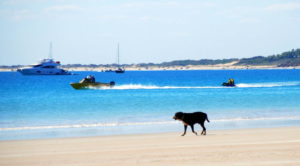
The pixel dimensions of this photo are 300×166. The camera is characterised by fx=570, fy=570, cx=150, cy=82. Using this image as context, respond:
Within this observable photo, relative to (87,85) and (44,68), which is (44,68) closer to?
(44,68)

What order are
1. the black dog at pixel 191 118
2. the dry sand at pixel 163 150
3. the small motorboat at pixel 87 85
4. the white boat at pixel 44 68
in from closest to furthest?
the dry sand at pixel 163 150 < the black dog at pixel 191 118 < the small motorboat at pixel 87 85 < the white boat at pixel 44 68

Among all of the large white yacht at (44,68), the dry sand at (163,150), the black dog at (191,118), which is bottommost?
the large white yacht at (44,68)

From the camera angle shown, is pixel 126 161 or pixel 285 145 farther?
pixel 285 145

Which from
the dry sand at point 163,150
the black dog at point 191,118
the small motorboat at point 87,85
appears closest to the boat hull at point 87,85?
the small motorboat at point 87,85

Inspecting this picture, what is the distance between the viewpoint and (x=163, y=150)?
561 inches

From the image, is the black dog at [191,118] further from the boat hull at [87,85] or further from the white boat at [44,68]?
the white boat at [44,68]

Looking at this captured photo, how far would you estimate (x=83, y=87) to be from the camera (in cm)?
6406

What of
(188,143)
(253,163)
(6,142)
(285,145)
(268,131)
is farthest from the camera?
(268,131)

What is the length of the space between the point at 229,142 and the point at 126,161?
395 cm

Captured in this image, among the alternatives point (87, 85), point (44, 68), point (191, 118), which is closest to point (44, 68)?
point (44, 68)

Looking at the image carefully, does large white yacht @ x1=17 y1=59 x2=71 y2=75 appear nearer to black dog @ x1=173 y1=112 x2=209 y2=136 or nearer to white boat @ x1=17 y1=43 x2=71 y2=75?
white boat @ x1=17 y1=43 x2=71 y2=75

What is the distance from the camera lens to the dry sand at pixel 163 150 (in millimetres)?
12523

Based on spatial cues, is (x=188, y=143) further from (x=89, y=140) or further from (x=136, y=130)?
(x=136, y=130)

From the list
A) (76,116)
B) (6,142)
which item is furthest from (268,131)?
(76,116)
